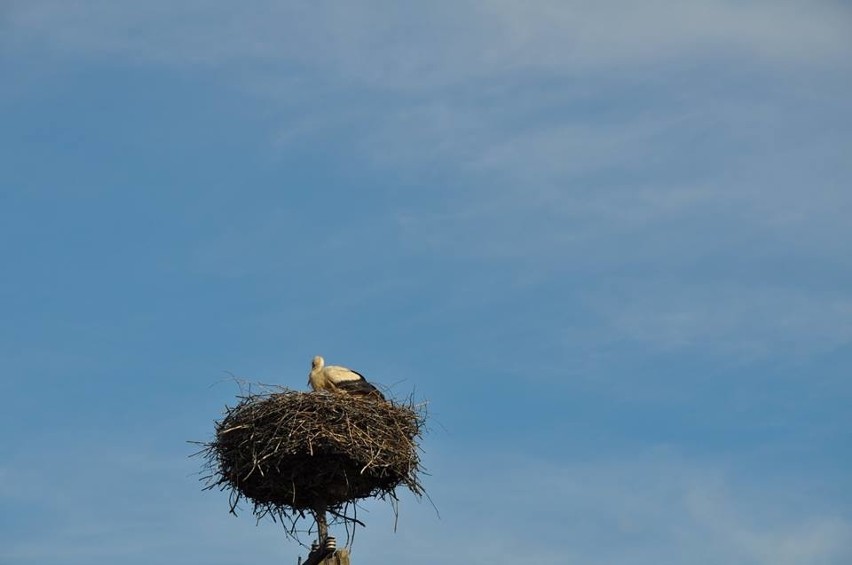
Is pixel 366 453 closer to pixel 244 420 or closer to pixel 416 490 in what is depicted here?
pixel 416 490

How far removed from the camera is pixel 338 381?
14.0 metres

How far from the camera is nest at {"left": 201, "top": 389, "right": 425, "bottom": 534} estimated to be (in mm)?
11258

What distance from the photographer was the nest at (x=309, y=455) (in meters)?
11.3

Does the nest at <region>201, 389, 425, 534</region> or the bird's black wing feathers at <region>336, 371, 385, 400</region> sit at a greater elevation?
the bird's black wing feathers at <region>336, 371, 385, 400</region>

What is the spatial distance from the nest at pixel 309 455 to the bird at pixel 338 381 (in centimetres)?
103

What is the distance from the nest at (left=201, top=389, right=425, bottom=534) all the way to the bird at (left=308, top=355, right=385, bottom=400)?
103cm

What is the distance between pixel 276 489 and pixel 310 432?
59 centimetres

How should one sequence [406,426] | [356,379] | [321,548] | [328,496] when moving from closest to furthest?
1. [321,548]
2. [328,496]
3. [406,426]
4. [356,379]

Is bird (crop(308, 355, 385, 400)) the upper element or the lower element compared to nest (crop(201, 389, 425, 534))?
upper

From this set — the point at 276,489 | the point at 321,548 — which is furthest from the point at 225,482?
the point at 321,548

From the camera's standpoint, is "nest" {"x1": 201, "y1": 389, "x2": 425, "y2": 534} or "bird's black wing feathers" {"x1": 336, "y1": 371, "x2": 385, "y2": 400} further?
"bird's black wing feathers" {"x1": 336, "y1": 371, "x2": 385, "y2": 400}

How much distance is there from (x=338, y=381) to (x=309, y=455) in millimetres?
2727

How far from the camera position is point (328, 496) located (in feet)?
36.7

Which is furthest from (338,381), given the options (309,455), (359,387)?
(309,455)
